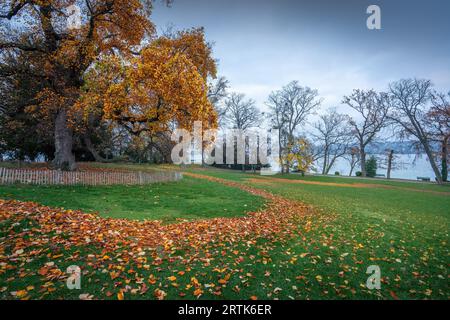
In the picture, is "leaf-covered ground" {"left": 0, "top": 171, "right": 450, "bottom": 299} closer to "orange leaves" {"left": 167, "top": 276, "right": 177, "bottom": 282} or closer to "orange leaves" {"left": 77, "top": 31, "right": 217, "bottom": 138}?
"orange leaves" {"left": 167, "top": 276, "right": 177, "bottom": 282}

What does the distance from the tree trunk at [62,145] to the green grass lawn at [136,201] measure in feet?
11.6

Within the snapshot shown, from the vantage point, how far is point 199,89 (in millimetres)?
13102

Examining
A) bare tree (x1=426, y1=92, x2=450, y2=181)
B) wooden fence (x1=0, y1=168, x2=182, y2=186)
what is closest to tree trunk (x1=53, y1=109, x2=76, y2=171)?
wooden fence (x1=0, y1=168, x2=182, y2=186)

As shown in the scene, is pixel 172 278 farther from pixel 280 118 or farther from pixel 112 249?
pixel 280 118

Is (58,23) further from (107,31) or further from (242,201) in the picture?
(242,201)

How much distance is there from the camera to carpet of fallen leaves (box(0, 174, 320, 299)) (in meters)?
4.36

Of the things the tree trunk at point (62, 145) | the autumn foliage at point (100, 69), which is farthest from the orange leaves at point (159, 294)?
the tree trunk at point (62, 145)

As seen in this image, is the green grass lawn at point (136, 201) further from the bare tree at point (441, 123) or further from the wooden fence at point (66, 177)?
the bare tree at point (441, 123)

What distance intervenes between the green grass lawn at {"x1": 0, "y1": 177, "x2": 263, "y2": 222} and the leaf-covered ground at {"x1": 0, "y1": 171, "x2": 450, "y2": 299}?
0.96 meters

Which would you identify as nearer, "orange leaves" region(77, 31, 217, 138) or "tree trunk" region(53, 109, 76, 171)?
"orange leaves" region(77, 31, 217, 138)

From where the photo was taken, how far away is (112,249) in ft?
18.7

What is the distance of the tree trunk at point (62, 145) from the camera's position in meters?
14.8

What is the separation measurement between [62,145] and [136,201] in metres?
8.00
